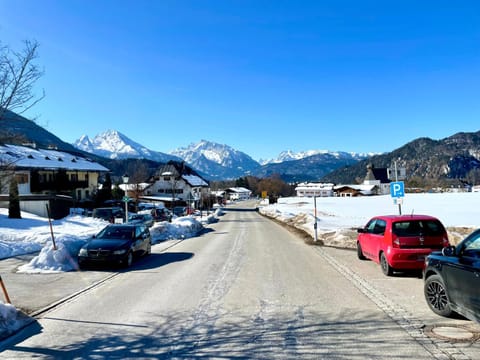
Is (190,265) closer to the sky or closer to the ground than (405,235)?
closer to the ground

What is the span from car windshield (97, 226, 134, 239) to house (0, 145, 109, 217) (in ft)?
67.7

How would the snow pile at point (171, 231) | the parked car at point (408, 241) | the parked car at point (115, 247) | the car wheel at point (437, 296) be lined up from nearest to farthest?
1. the car wheel at point (437, 296)
2. the parked car at point (408, 241)
3. the parked car at point (115, 247)
4. the snow pile at point (171, 231)

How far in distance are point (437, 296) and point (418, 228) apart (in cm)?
383

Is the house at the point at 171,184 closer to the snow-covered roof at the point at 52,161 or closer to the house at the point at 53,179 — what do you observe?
the house at the point at 53,179

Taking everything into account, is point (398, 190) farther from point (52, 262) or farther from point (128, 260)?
point (52, 262)

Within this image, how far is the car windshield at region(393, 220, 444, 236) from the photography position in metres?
10.0

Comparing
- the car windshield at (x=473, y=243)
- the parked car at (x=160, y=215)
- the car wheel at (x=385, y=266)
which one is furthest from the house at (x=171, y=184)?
the car windshield at (x=473, y=243)

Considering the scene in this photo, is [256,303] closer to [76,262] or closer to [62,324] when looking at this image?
[62,324]

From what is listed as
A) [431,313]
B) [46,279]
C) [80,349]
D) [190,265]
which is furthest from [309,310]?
[46,279]

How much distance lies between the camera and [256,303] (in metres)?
7.76

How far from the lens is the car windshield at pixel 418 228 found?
10.0 metres

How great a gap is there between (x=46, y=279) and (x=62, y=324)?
192 inches

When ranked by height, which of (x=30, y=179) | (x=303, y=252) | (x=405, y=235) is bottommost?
(x=303, y=252)

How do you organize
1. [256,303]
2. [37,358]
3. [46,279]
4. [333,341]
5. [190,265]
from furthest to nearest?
1. [190,265]
2. [46,279]
3. [256,303]
4. [333,341]
5. [37,358]
